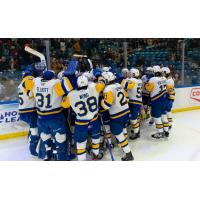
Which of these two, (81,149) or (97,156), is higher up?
(81,149)

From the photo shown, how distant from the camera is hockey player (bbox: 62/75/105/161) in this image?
3.48 metres

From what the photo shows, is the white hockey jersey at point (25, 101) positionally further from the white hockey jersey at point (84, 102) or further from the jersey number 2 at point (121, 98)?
the jersey number 2 at point (121, 98)

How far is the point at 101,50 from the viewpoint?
6.30 meters

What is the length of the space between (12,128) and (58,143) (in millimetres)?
1566

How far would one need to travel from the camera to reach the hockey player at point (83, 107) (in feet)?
11.4

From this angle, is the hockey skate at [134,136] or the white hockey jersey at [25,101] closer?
the white hockey jersey at [25,101]

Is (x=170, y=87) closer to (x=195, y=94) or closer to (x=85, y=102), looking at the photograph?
(x=85, y=102)

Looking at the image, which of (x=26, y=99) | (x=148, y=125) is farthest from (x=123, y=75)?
(x=26, y=99)

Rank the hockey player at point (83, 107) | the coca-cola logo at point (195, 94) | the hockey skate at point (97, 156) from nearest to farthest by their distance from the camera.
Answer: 1. the hockey player at point (83, 107)
2. the hockey skate at point (97, 156)
3. the coca-cola logo at point (195, 94)

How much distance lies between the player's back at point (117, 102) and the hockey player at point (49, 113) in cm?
69

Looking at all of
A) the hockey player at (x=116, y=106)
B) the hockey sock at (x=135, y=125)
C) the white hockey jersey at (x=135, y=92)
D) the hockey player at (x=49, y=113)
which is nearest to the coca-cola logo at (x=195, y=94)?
the hockey sock at (x=135, y=125)

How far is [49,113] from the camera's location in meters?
3.70

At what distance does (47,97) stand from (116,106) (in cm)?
95

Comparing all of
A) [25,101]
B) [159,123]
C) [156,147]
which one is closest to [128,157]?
[156,147]
